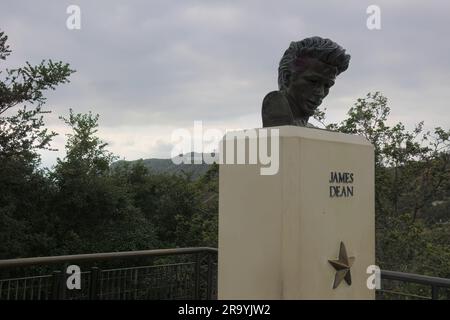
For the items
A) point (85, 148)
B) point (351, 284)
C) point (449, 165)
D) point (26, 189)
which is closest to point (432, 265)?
point (449, 165)

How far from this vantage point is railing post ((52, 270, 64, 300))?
14.1 feet

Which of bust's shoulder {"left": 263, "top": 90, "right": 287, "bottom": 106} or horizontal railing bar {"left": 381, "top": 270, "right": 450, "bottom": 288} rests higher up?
bust's shoulder {"left": 263, "top": 90, "right": 287, "bottom": 106}

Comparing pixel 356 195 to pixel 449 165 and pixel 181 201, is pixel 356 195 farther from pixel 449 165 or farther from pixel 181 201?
pixel 181 201

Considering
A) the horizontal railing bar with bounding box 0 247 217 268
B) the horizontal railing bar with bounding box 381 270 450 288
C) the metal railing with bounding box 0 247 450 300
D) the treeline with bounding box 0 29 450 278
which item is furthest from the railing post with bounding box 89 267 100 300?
the treeline with bounding box 0 29 450 278

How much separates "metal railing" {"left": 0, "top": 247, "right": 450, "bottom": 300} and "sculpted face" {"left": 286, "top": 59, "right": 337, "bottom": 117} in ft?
5.04

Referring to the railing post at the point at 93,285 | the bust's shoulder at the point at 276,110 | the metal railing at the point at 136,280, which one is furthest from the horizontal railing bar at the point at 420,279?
the railing post at the point at 93,285

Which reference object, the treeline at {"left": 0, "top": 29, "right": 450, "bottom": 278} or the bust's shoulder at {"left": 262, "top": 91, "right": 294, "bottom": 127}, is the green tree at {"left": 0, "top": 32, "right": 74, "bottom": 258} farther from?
the bust's shoulder at {"left": 262, "top": 91, "right": 294, "bottom": 127}

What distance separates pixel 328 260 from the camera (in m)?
3.40

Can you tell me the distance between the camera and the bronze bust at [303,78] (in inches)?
148

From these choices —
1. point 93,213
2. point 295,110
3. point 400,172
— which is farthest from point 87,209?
point 295,110

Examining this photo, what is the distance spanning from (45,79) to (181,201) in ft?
31.2

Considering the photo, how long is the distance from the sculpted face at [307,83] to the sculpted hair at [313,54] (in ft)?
0.12

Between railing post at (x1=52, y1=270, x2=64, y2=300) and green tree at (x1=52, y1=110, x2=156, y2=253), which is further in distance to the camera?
green tree at (x1=52, y1=110, x2=156, y2=253)

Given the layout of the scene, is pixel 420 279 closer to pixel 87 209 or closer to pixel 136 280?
pixel 136 280
